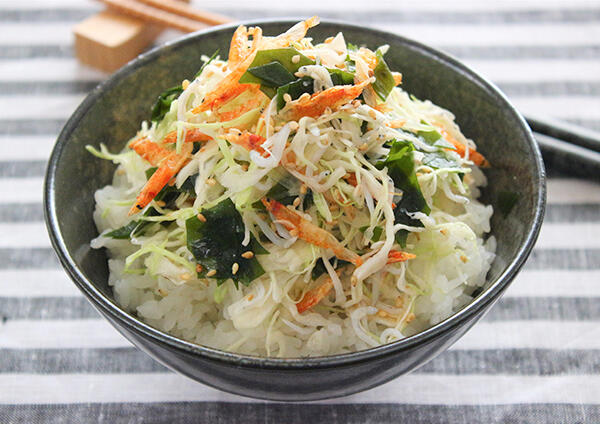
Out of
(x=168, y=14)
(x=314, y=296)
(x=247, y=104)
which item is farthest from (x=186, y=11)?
(x=314, y=296)

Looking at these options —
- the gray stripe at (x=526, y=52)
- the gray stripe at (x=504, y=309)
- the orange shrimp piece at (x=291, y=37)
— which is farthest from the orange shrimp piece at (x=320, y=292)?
the gray stripe at (x=526, y=52)

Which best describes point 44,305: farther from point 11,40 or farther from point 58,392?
point 11,40

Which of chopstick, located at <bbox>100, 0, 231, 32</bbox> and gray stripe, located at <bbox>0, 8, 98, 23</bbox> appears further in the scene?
gray stripe, located at <bbox>0, 8, 98, 23</bbox>

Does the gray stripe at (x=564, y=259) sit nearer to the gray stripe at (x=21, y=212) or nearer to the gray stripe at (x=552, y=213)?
the gray stripe at (x=552, y=213)

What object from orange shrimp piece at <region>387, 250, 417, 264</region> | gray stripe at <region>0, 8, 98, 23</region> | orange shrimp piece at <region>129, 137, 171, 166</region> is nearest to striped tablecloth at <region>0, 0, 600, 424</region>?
gray stripe at <region>0, 8, 98, 23</region>

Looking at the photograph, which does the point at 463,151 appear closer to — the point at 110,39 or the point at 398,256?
the point at 398,256

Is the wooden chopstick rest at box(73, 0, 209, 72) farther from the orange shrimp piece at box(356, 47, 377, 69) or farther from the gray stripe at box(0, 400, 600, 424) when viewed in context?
the gray stripe at box(0, 400, 600, 424)
